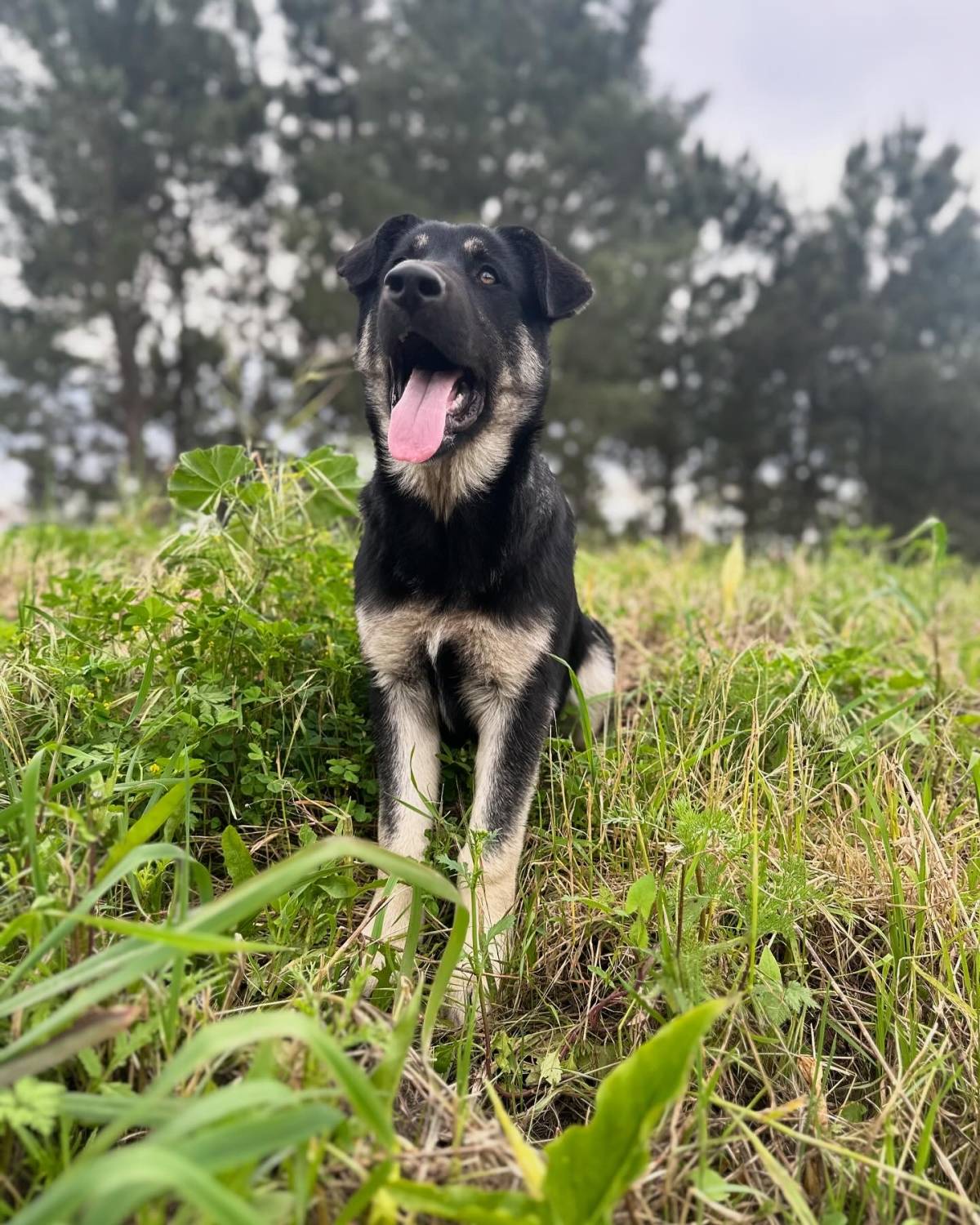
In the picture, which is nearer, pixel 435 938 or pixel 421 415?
pixel 435 938

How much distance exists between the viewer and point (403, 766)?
8.30 ft

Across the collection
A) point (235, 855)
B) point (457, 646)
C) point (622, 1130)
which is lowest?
point (622, 1130)

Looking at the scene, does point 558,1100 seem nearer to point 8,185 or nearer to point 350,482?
point 350,482

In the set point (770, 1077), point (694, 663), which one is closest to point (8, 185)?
point (694, 663)

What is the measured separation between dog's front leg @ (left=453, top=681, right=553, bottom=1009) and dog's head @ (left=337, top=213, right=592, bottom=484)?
771 millimetres

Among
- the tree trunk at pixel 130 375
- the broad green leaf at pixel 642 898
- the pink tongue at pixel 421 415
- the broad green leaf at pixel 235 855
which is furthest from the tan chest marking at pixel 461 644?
the tree trunk at pixel 130 375

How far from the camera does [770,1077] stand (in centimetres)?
183

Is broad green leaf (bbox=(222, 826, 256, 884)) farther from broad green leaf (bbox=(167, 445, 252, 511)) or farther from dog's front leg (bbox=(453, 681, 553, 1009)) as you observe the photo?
broad green leaf (bbox=(167, 445, 252, 511))

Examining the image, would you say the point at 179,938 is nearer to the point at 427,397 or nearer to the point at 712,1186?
the point at 712,1186

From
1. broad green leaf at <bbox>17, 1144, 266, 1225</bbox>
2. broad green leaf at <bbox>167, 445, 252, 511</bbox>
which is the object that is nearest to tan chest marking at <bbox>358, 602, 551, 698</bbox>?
broad green leaf at <bbox>167, 445, 252, 511</bbox>

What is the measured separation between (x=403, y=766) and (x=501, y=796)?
303mm

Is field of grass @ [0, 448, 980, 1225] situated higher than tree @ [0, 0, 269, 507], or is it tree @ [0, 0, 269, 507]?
tree @ [0, 0, 269, 507]

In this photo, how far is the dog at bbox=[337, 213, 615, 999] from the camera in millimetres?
2496

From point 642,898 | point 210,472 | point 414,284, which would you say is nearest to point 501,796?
point 642,898
